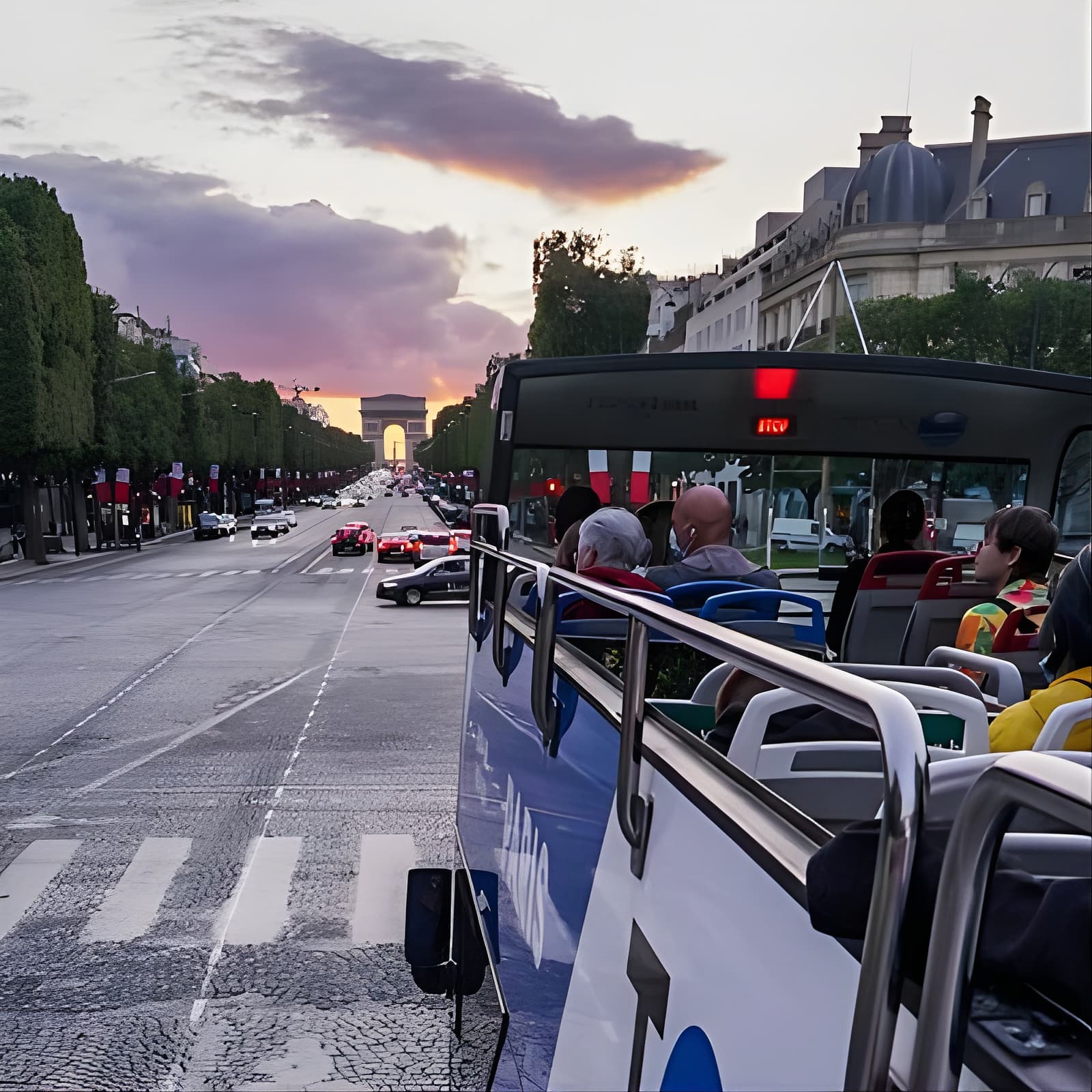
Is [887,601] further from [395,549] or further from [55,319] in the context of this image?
[55,319]

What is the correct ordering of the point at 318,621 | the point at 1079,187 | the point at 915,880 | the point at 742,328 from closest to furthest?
the point at 915,880 → the point at 318,621 → the point at 1079,187 → the point at 742,328

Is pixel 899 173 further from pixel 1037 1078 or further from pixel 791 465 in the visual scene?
pixel 1037 1078

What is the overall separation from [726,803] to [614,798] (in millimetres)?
722

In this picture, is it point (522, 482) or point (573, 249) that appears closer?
point (522, 482)

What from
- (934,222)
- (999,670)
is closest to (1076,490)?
(999,670)

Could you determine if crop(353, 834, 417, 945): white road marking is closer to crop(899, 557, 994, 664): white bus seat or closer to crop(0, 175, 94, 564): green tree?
crop(899, 557, 994, 664): white bus seat

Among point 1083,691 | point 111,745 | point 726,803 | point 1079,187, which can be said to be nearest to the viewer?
point 726,803

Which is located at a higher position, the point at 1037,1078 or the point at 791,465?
the point at 791,465

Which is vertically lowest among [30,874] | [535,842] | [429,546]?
[429,546]

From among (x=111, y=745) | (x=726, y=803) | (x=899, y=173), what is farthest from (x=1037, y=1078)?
(x=899, y=173)

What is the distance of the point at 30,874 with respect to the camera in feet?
30.6

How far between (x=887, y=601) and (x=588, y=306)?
3173 inches

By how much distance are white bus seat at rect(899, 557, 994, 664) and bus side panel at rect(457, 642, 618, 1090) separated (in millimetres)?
1583

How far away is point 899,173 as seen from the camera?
7219 centimetres
